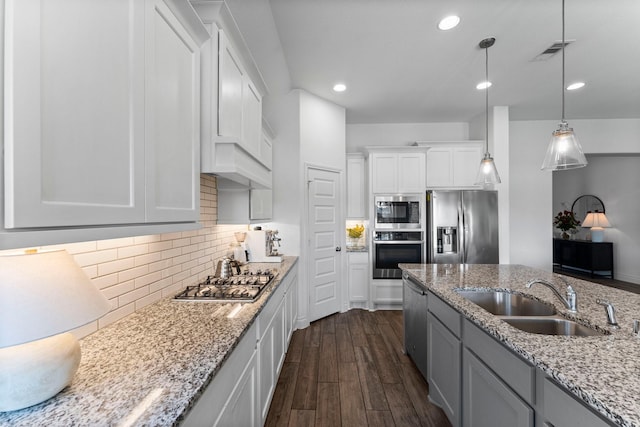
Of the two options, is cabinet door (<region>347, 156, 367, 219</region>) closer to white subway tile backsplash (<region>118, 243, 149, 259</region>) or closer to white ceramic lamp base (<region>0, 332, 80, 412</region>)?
white subway tile backsplash (<region>118, 243, 149, 259</region>)

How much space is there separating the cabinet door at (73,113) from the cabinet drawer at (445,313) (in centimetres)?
171

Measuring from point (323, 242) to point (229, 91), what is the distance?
257cm

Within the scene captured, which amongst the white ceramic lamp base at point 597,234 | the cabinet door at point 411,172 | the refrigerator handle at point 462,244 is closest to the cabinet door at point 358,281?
the cabinet door at point 411,172

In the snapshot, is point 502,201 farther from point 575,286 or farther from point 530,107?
point 575,286

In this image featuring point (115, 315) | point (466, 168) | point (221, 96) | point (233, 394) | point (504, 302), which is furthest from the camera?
point (466, 168)

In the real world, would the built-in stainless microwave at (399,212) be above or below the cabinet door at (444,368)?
above

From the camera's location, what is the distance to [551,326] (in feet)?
4.77

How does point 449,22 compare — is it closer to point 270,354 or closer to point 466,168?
point 466,168

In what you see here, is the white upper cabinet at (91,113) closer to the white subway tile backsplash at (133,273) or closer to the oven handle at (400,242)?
the white subway tile backsplash at (133,273)

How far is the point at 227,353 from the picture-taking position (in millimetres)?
1039

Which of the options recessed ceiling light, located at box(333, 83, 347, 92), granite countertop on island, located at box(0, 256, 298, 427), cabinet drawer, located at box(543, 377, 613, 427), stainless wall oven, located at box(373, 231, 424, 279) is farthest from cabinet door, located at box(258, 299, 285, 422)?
recessed ceiling light, located at box(333, 83, 347, 92)

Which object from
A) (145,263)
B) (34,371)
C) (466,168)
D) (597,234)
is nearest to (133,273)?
(145,263)

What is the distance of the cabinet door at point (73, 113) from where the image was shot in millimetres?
592

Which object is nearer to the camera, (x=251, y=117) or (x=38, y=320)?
(x=38, y=320)
